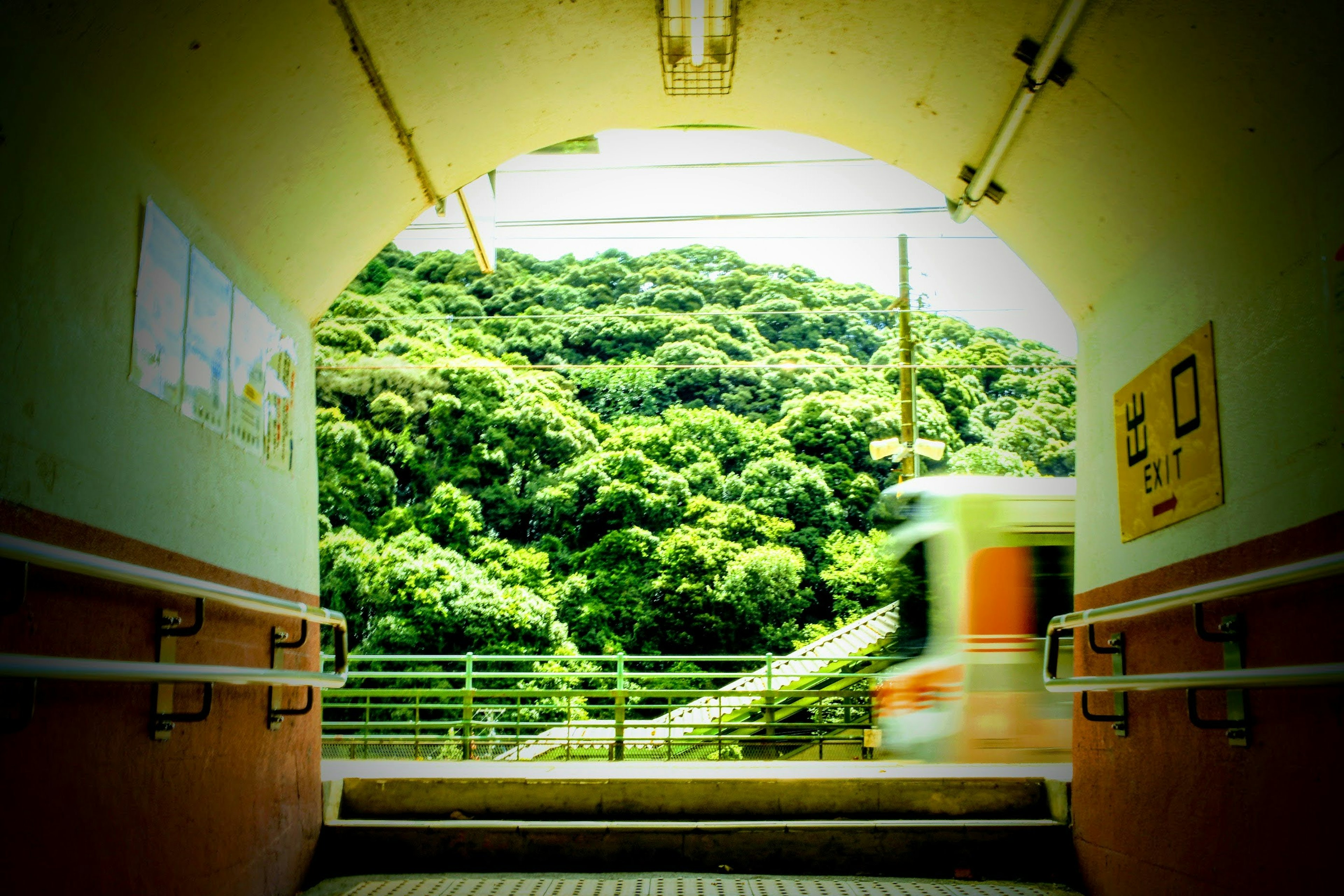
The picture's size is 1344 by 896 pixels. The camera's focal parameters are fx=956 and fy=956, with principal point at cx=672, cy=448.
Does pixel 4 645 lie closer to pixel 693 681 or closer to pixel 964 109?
pixel 964 109

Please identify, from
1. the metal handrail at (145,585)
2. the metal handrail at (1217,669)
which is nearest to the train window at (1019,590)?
the metal handrail at (1217,669)

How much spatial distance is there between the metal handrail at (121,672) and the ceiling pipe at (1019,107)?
3389mm

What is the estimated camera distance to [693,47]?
438 centimetres

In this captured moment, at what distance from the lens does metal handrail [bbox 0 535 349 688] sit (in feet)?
6.59

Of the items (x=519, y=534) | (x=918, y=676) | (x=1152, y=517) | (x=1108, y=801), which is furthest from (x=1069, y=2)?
(x=519, y=534)

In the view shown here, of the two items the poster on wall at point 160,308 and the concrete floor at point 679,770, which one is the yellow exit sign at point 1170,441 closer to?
the concrete floor at point 679,770

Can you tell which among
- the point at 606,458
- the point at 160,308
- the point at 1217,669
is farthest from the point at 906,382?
the point at 160,308

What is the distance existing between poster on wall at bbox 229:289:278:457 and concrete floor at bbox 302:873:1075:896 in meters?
1.89

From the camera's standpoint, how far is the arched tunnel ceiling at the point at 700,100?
2.69 meters

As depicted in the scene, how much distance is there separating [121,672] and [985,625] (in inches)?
298

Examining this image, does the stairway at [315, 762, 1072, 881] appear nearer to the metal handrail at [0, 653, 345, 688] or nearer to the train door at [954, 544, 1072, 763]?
the metal handrail at [0, 653, 345, 688]

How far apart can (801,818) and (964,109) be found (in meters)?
3.43

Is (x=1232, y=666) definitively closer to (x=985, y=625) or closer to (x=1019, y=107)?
(x=1019, y=107)

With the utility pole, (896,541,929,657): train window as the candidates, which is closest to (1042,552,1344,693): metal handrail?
(896,541,929,657): train window
